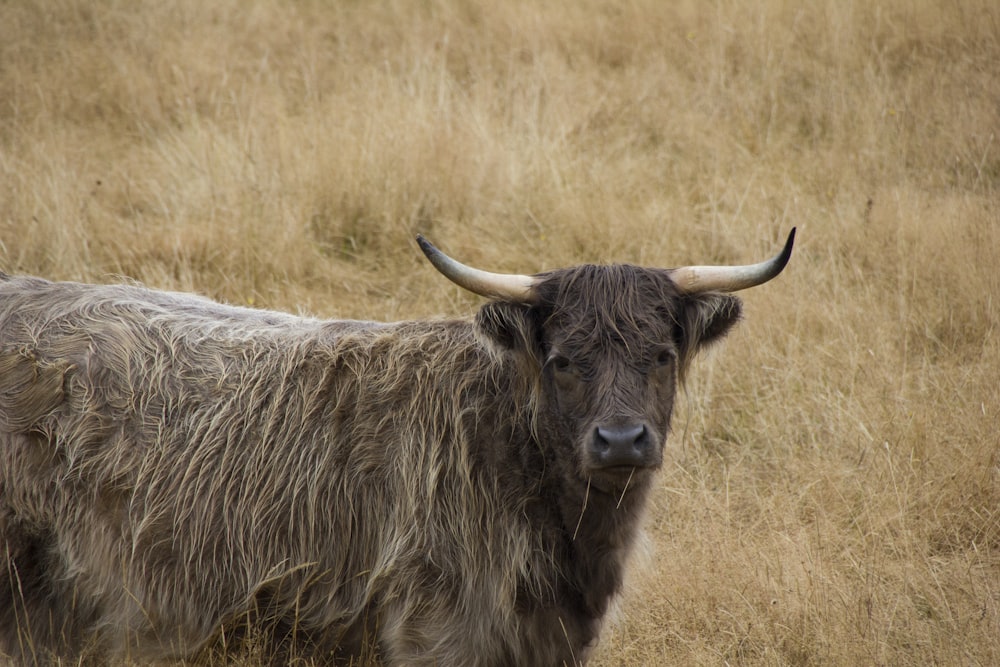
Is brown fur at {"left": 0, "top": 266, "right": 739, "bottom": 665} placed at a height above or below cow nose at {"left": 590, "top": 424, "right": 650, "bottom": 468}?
below

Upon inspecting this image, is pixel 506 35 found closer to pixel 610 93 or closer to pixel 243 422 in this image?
pixel 610 93

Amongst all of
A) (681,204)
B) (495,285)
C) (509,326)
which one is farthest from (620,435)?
(681,204)

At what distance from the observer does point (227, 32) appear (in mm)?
11320

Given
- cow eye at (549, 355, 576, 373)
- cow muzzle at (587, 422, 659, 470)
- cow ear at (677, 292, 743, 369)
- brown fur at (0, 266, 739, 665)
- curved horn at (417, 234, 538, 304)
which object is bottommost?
brown fur at (0, 266, 739, 665)

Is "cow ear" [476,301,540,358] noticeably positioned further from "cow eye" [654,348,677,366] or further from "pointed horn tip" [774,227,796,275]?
"pointed horn tip" [774,227,796,275]

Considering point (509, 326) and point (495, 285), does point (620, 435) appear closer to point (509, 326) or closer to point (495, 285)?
point (509, 326)

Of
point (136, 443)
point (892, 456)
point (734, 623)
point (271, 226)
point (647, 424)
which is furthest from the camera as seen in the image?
point (271, 226)

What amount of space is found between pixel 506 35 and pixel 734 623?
782 cm

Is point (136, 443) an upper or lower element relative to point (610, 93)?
upper

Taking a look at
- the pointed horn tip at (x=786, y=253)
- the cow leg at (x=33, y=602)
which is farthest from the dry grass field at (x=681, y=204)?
the cow leg at (x=33, y=602)

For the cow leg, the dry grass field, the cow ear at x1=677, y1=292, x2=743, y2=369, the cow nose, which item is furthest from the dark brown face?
the cow leg

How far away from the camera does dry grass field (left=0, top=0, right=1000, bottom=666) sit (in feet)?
15.2

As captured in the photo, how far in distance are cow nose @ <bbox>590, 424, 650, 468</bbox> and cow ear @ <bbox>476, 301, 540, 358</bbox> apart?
491 mm

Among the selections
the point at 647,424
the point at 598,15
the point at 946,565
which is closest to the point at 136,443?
the point at 647,424
